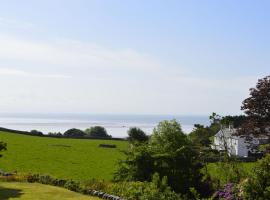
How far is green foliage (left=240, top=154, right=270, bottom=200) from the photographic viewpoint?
1633cm

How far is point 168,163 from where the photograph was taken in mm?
26625

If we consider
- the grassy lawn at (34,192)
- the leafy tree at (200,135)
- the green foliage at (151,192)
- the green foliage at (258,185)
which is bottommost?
the grassy lawn at (34,192)

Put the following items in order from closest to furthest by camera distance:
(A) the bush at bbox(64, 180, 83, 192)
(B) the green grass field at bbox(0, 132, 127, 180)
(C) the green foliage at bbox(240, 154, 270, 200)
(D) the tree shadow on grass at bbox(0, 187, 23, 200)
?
(C) the green foliage at bbox(240, 154, 270, 200) → (D) the tree shadow on grass at bbox(0, 187, 23, 200) → (A) the bush at bbox(64, 180, 83, 192) → (B) the green grass field at bbox(0, 132, 127, 180)

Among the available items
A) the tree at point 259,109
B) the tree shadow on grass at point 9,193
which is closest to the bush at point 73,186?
the tree shadow on grass at point 9,193

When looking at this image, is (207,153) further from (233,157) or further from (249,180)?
(249,180)

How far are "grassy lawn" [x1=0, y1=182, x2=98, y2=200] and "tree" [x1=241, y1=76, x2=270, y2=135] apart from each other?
84.3 ft

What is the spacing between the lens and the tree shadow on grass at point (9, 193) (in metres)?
22.9

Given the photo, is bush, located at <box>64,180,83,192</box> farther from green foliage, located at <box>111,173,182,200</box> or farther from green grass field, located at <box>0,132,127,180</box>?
green grass field, located at <box>0,132,127,180</box>

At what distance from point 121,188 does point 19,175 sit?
27.7 feet

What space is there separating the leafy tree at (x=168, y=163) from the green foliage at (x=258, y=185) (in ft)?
30.0

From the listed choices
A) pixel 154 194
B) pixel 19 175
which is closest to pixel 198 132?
pixel 19 175

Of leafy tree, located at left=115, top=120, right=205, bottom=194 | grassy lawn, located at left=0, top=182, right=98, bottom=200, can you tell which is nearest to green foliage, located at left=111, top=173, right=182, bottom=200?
grassy lawn, located at left=0, top=182, right=98, bottom=200

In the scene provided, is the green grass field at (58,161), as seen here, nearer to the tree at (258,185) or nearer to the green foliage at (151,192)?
the green foliage at (151,192)

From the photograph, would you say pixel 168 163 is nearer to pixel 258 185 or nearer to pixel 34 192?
pixel 34 192
